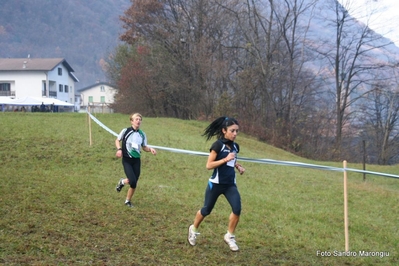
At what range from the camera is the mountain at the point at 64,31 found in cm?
14050

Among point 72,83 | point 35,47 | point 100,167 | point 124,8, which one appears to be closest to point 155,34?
point 124,8

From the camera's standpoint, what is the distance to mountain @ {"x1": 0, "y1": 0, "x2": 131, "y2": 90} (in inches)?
5531

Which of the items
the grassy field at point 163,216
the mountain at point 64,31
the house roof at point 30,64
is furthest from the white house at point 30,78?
A: the grassy field at point 163,216

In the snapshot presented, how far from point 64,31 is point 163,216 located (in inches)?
6270

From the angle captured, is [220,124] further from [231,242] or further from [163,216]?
[163,216]

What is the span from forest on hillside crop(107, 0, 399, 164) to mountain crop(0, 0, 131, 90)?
297ft

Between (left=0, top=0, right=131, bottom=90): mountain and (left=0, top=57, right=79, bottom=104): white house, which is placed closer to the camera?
(left=0, top=57, right=79, bottom=104): white house

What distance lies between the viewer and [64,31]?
514 feet

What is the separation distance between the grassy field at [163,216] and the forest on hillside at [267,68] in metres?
26.0

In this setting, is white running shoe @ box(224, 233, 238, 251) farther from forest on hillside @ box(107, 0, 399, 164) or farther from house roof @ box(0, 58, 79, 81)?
house roof @ box(0, 58, 79, 81)

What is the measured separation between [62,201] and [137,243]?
2.86m

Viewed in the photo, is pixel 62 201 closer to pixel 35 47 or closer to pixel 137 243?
pixel 137 243

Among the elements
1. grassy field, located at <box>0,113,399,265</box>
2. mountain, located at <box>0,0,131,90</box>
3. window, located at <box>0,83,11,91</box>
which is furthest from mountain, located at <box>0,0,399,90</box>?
grassy field, located at <box>0,113,399,265</box>

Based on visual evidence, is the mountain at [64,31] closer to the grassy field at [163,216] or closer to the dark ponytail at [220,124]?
the grassy field at [163,216]
